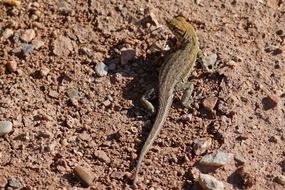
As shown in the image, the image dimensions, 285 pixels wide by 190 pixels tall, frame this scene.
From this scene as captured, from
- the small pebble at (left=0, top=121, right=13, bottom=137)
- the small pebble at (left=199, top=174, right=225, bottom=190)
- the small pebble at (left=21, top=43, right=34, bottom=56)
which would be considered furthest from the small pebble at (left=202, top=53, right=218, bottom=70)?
the small pebble at (left=0, top=121, right=13, bottom=137)

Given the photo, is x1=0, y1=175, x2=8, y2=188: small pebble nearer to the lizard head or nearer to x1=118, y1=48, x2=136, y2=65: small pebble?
x1=118, y1=48, x2=136, y2=65: small pebble

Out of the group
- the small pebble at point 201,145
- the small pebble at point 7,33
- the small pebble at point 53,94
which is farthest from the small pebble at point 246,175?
the small pebble at point 7,33

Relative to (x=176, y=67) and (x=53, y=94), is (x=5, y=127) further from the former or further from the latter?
(x=176, y=67)

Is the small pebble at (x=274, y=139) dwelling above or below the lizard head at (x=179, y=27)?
below

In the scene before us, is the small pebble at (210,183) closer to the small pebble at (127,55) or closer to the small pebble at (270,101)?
the small pebble at (270,101)

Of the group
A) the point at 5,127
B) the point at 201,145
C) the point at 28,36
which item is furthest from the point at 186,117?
the point at 28,36

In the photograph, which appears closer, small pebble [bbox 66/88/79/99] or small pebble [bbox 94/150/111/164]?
small pebble [bbox 94/150/111/164]

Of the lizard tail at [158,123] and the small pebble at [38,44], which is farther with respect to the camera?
the small pebble at [38,44]

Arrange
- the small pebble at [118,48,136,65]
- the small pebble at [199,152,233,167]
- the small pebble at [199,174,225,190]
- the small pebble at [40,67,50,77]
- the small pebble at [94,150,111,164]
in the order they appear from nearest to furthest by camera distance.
Answer: 1. the small pebble at [199,174,225,190]
2. the small pebble at [199,152,233,167]
3. the small pebble at [94,150,111,164]
4. the small pebble at [40,67,50,77]
5. the small pebble at [118,48,136,65]
